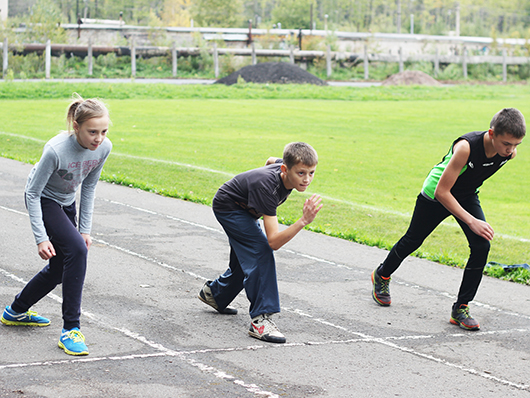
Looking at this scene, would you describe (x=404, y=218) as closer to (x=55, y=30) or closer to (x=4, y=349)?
(x=4, y=349)

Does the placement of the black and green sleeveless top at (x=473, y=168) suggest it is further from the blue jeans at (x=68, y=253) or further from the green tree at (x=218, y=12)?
the green tree at (x=218, y=12)

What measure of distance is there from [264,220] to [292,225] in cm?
36

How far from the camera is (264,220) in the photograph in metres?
5.34

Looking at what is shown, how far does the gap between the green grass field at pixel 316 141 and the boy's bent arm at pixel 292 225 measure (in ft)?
13.6

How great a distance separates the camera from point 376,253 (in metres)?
9.02

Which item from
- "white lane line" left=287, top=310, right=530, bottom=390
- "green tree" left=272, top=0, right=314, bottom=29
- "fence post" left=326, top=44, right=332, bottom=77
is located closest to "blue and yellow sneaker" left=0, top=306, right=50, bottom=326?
"white lane line" left=287, top=310, right=530, bottom=390

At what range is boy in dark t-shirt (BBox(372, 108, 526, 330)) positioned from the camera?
18.6 ft

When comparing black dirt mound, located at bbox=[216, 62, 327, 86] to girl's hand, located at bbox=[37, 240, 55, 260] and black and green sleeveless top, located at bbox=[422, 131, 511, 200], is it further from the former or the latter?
girl's hand, located at bbox=[37, 240, 55, 260]

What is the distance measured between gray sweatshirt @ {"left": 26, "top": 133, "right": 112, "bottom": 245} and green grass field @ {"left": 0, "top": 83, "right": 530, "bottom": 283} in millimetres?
5158

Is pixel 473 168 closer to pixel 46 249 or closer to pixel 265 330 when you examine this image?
pixel 265 330

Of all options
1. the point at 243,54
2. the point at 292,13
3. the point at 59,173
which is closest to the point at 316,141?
the point at 59,173

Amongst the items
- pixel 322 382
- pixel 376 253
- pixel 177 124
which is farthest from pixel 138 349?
pixel 177 124

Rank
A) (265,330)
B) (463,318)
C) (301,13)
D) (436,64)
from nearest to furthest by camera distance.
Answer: (265,330) → (463,318) → (436,64) → (301,13)

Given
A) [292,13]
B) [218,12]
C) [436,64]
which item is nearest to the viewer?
[436,64]
